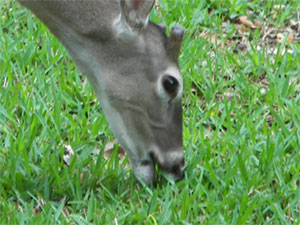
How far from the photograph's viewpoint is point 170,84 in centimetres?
537

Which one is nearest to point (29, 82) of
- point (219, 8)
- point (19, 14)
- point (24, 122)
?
point (24, 122)

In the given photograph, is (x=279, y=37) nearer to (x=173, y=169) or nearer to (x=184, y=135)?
(x=184, y=135)

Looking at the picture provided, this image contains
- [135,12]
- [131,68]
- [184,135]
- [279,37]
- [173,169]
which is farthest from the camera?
[279,37]

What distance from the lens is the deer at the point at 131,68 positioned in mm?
5230

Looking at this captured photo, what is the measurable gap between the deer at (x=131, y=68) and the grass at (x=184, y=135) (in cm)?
30

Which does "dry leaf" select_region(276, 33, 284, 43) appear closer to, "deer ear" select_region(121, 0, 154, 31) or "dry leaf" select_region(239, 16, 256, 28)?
"dry leaf" select_region(239, 16, 256, 28)

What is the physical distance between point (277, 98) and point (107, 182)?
1.84 meters

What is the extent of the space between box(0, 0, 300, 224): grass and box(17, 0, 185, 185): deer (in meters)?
0.30

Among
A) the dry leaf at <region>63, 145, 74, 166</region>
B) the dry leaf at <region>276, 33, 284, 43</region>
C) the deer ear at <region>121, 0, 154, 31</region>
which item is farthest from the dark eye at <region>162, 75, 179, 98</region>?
the dry leaf at <region>276, 33, 284, 43</region>

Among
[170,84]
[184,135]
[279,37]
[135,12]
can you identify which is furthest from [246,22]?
[135,12]

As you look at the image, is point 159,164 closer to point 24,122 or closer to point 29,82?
point 24,122

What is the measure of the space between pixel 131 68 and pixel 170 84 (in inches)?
10.2

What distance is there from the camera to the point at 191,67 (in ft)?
23.7

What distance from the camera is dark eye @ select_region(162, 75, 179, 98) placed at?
5.36 metres
